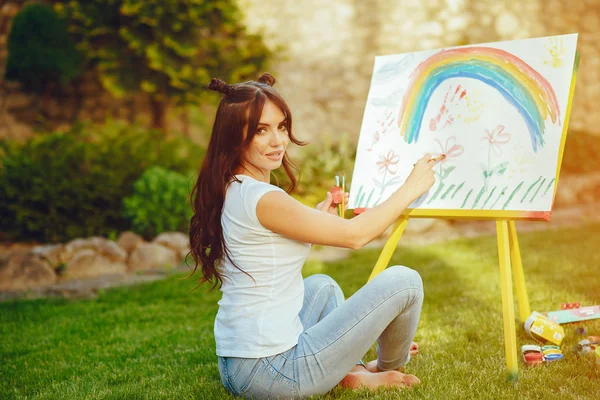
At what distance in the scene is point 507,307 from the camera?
8.11ft

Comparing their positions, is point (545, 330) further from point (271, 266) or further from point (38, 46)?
point (38, 46)

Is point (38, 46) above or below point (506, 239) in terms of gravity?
above

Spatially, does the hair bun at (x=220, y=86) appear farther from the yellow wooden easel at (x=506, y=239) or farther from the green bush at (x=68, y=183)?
the green bush at (x=68, y=183)

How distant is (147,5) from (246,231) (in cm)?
458

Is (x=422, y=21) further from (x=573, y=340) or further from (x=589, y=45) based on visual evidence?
(x=573, y=340)

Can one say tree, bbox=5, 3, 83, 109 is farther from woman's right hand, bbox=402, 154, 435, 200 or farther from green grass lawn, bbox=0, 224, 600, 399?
woman's right hand, bbox=402, 154, 435, 200

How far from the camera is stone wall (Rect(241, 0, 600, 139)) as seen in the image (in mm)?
7316

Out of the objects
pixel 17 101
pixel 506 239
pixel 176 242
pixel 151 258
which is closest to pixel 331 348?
pixel 506 239

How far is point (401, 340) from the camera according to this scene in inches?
93.0

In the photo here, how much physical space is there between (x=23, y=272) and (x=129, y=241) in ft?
2.99

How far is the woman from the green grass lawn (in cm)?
29

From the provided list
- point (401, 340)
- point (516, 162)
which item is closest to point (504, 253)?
point (516, 162)

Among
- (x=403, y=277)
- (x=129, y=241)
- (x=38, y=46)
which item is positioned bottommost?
(x=129, y=241)

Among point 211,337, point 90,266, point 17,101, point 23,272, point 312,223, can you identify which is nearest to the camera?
point 312,223
